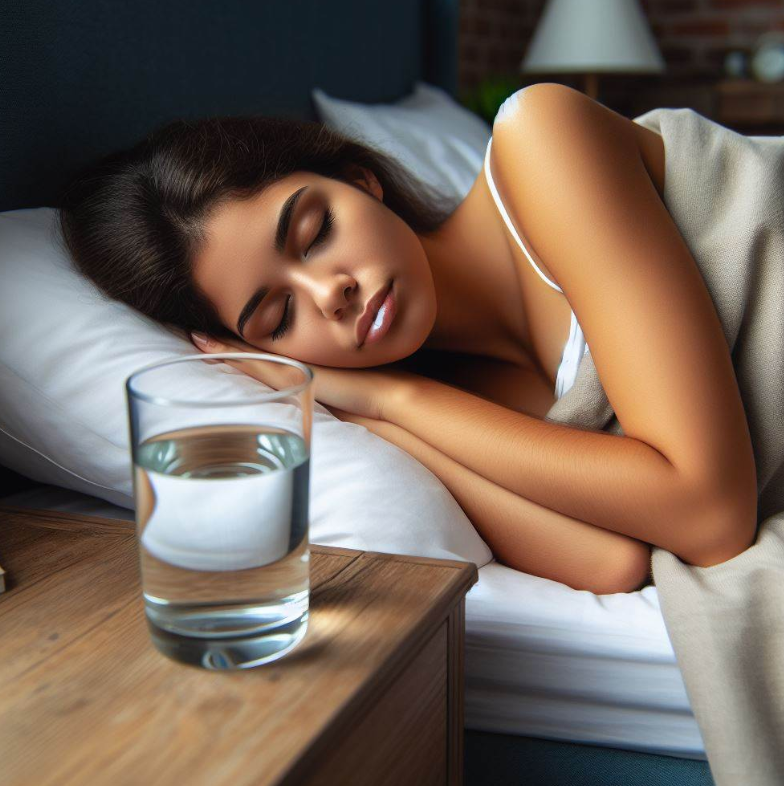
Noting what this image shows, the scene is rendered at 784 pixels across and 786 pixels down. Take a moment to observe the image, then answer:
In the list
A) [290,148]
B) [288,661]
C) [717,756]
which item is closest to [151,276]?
[290,148]

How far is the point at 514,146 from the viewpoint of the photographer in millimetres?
1004

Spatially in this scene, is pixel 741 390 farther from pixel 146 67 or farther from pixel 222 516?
pixel 146 67

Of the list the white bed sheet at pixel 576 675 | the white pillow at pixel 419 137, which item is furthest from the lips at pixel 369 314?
the white pillow at pixel 419 137

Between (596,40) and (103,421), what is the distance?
2.40 m

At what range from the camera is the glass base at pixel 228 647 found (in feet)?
1.75

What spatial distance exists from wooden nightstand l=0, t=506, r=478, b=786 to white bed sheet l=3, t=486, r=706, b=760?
0.12 m

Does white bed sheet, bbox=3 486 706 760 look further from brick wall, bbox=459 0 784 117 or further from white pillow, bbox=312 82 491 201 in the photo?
brick wall, bbox=459 0 784 117

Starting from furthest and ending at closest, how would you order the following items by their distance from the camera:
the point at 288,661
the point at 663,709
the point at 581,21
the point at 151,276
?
the point at 581,21
the point at 151,276
the point at 663,709
the point at 288,661

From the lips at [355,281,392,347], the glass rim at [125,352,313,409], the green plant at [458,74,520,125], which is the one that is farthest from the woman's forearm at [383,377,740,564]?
the green plant at [458,74,520,125]

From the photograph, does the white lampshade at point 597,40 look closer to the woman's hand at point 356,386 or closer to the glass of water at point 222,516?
the woman's hand at point 356,386

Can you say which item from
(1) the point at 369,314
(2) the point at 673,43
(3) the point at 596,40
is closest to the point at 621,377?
(1) the point at 369,314

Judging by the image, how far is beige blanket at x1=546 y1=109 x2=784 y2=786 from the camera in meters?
0.73

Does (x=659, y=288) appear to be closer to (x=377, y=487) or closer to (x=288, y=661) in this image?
(x=377, y=487)

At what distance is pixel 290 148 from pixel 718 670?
29.1 inches
